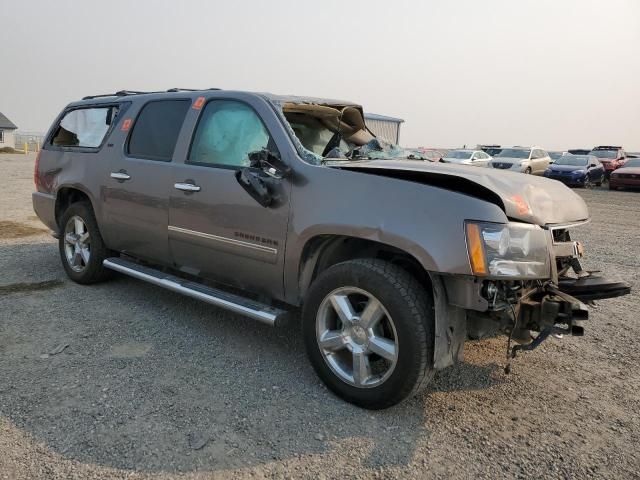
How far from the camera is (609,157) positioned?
26312mm

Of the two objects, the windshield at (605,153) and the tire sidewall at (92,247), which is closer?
the tire sidewall at (92,247)

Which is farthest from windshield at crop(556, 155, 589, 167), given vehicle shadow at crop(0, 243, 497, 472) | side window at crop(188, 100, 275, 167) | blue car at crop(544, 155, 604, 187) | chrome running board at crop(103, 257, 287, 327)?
chrome running board at crop(103, 257, 287, 327)

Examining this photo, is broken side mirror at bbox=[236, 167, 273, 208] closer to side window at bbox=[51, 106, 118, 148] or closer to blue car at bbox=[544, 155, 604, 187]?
side window at bbox=[51, 106, 118, 148]

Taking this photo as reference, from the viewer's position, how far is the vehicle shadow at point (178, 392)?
2.62m

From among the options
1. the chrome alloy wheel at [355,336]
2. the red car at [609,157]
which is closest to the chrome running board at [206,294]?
the chrome alloy wheel at [355,336]

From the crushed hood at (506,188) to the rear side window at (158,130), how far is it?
1625 mm

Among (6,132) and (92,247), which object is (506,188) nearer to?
(92,247)

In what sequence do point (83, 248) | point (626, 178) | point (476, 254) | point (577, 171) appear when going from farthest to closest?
point (577, 171)
point (626, 178)
point (83, 248)
point (476, 254)

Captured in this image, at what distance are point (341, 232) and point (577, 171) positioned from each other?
21.0 meters

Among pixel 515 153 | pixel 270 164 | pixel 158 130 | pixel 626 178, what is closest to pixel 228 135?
pixel 270 164

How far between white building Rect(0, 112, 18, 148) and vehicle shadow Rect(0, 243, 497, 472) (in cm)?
6045

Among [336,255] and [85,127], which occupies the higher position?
[85,127]

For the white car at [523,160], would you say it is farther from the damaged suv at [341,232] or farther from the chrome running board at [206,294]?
the chrome running board at [206,294]

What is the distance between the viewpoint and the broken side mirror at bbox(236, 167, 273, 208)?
335 cm
